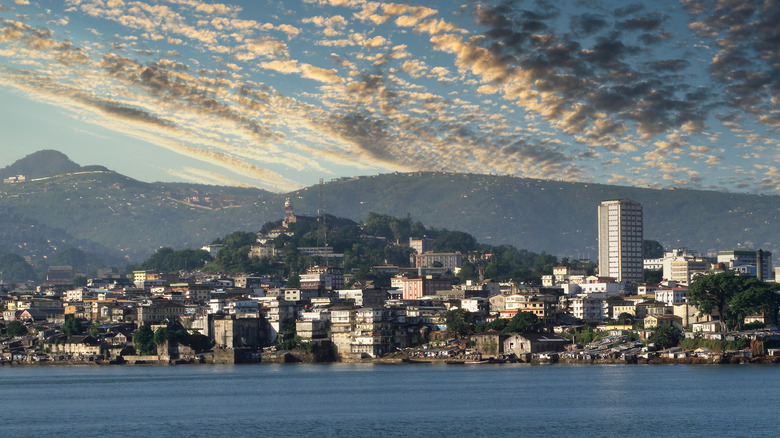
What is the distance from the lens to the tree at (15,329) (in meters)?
Answer: 143

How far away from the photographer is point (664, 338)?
106250 millimetres

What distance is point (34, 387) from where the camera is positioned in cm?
9350

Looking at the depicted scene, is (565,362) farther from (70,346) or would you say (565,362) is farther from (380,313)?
(70,346)

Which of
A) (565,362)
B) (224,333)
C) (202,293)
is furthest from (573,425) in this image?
(202,293)

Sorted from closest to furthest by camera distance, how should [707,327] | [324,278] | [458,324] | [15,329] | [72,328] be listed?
[707,327], [458,324], [72,328], [15,329], [324,278]

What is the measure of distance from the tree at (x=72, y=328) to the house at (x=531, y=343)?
5537 cm

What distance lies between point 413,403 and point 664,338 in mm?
42124

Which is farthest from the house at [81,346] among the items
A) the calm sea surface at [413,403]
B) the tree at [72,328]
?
the calm sea surface at [413,403]

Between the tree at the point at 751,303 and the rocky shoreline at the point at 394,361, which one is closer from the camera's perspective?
the rocky shoreline at the point at 394,361

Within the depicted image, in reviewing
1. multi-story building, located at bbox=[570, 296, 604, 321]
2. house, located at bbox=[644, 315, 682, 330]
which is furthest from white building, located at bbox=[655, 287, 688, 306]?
house, located at bbox=[644, 315, 682, 330]

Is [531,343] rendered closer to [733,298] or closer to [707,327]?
[707,327]

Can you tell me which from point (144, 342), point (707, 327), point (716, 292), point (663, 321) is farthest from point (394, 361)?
point (716, 292)

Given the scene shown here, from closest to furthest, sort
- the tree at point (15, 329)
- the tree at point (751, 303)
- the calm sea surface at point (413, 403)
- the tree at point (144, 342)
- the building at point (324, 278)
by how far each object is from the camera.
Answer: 1. the calm sea surface at point (413, 403)
2. the tree at point (751, 303)
3. the tree at point (144, 342)
4. the tree at point (15, 329)
5. the building at point (324, 278)

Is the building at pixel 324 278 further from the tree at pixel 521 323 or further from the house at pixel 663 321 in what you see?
the house at pixel 663 321
